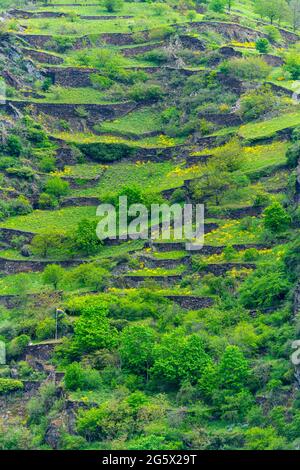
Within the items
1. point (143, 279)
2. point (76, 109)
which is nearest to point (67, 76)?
point (76, 109)

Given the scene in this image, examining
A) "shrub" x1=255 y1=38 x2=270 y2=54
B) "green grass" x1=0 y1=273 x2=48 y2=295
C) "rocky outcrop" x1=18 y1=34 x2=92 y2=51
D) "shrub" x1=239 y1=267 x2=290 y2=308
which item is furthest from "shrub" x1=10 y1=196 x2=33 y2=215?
"shrub" x1=255 y1=38 x2=270 y2=54

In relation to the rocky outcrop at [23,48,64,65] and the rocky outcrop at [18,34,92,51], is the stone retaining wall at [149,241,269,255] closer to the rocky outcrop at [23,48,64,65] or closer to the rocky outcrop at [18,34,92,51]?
the rocky outcrop at [23,48,64,65]

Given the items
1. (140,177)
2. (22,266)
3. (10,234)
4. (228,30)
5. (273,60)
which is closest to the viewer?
(22,266)

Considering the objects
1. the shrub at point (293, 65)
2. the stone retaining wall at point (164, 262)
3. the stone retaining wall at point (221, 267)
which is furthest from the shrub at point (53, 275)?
the shrub at point (293, 65)

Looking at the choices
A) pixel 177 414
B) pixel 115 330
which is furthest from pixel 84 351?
pixel 177 414

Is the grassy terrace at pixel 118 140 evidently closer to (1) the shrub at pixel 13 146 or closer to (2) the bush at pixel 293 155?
(1) the shrub at pixel 13 146

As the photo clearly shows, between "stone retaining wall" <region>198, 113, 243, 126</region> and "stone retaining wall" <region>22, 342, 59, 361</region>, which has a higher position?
"stone retaining wall" <region>198, 113, 243, 126</region>

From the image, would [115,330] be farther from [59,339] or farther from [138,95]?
[138,95]

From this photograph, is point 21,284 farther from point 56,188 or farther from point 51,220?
point 56,188

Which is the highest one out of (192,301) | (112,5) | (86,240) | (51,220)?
(112,5)
